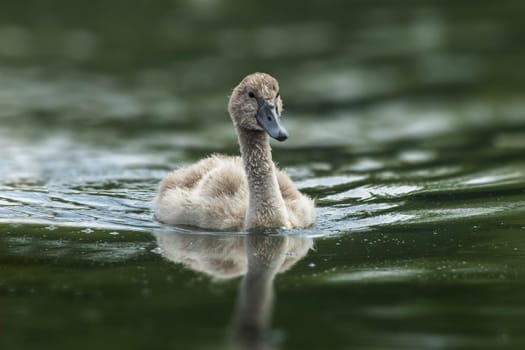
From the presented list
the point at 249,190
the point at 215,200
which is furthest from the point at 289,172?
the point at 249,190

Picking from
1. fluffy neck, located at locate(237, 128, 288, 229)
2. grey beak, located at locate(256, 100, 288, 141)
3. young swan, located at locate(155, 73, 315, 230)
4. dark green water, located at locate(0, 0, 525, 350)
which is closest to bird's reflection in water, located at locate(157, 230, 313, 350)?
dark green water, located at locate(0, 0, 525, 350)

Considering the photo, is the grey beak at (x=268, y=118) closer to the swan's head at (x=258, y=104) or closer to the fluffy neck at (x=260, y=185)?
the swan's head at (x=258, y=104)

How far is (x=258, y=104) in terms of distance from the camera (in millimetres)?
10625

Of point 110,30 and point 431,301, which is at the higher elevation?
point 110,30

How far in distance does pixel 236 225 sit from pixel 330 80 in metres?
14.2

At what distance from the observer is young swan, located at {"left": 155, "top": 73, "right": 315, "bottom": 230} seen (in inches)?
419

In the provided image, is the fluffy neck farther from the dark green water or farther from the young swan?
the dark green water

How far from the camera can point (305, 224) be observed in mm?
11078

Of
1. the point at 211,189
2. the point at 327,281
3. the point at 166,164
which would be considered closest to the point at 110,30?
the point at 166,164

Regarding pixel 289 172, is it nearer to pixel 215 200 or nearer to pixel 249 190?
pixel 215 200

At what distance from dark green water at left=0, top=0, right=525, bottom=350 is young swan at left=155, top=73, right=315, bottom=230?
0.24 metres

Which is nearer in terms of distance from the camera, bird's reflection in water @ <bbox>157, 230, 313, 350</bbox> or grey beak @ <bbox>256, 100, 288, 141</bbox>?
bird's reflection in water @ <bbox>157, 230, 313, 350</bbox>

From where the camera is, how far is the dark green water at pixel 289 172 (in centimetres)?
718

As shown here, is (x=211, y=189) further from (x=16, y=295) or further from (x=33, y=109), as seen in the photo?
(x=33, y=109)
